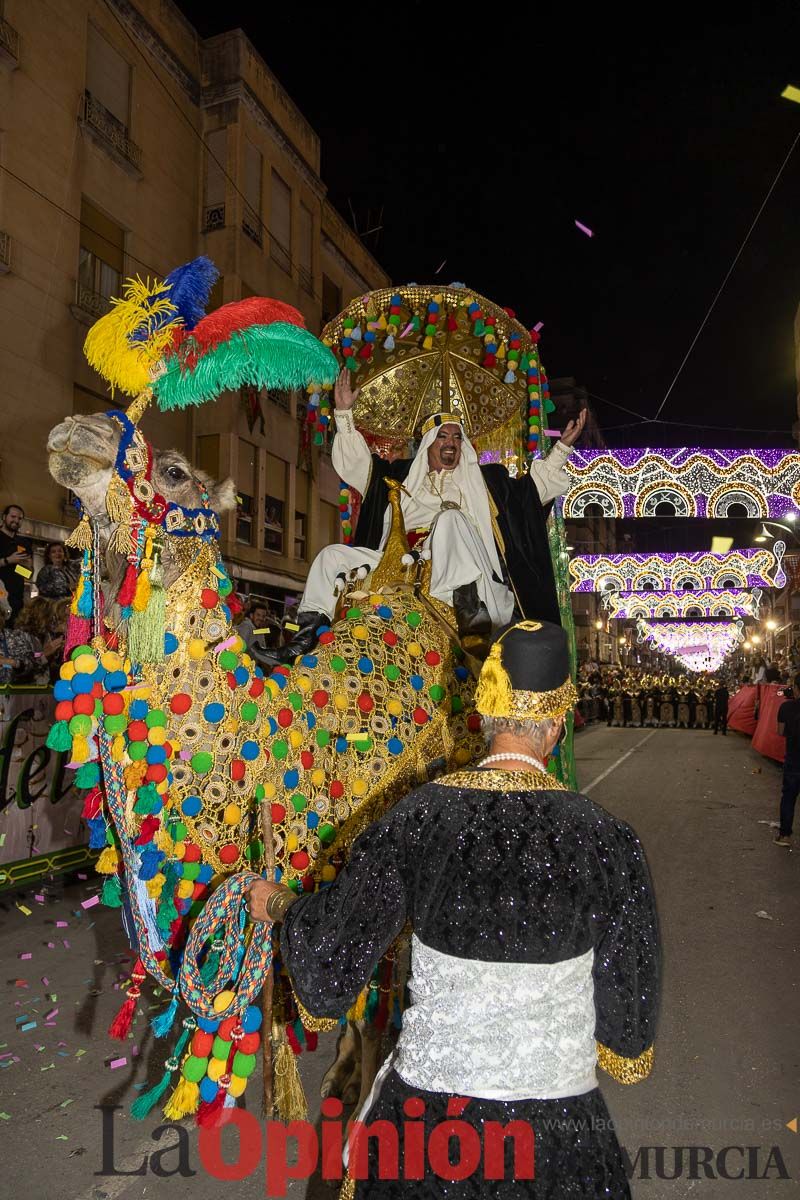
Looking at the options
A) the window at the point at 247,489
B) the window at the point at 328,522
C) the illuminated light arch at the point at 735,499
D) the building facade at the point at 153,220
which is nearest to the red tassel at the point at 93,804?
the building facade at the point at 153,220

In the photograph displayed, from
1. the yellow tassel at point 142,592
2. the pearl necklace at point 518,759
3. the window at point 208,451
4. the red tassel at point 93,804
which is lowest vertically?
the red tassel at point 93,804

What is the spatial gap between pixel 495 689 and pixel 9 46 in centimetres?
1468

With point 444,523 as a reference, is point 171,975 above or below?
below

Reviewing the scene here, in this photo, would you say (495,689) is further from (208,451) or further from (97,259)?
(208,451)

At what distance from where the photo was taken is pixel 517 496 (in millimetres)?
5188

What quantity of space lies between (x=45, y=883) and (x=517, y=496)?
5.53 m

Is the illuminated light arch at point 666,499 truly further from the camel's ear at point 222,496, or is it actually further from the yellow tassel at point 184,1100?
the yellow tassel at point 184,1100

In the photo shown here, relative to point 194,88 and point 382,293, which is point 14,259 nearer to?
point 194,88

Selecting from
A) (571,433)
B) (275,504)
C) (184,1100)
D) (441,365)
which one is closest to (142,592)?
(184,1100)

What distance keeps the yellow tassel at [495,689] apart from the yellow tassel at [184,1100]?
182 cm

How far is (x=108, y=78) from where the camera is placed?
15.4 metres

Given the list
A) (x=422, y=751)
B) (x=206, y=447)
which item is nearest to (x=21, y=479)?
(x=206, y=447)

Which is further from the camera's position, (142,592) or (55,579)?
(55,579)

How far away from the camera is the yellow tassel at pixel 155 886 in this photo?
118 inches
